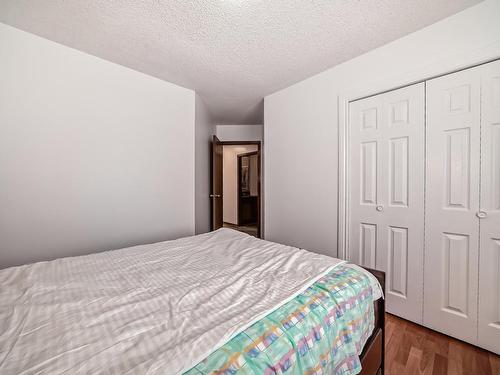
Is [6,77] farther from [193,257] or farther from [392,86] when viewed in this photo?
[392,86]

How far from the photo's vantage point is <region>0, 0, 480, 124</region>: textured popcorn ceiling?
145 cm

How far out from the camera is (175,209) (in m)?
2.67

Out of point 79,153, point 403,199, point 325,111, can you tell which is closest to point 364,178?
point 403,199

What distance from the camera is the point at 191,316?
75 centimetres

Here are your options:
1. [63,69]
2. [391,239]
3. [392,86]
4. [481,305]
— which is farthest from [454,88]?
[63,69]

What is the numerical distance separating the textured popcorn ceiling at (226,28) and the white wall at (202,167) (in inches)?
34.4

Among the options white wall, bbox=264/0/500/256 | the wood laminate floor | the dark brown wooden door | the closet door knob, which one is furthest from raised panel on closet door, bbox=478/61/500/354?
the dark brown wooden door

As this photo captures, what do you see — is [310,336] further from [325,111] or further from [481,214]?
[325,111]

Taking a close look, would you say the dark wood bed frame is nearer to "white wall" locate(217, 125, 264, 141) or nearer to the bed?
the bed

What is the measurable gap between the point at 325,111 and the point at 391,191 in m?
1.07

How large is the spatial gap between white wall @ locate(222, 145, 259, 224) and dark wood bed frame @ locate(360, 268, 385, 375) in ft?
15.9

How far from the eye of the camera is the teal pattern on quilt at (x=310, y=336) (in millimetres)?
586

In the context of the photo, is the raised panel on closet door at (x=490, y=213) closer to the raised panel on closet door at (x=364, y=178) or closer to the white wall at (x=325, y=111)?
the white wall at (x=325, y=111)

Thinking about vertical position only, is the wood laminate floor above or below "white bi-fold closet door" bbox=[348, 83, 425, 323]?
below
